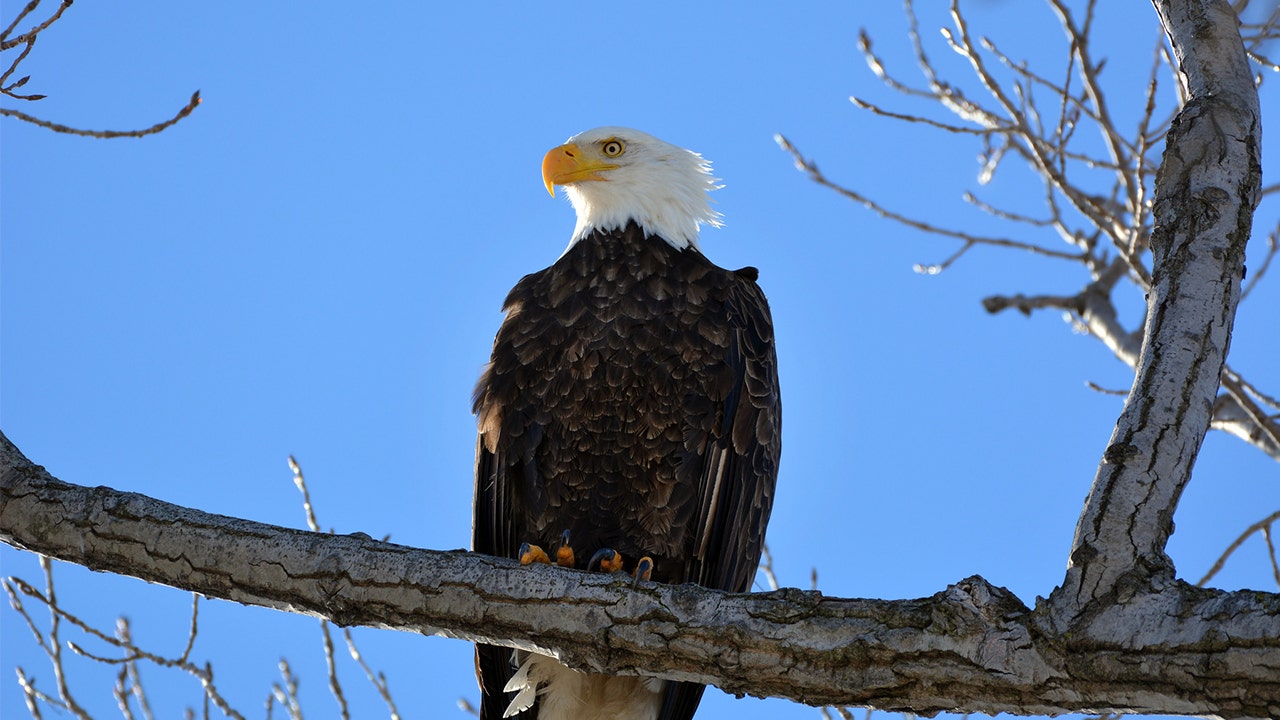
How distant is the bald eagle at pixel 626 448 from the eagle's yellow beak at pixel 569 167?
0.78 metres

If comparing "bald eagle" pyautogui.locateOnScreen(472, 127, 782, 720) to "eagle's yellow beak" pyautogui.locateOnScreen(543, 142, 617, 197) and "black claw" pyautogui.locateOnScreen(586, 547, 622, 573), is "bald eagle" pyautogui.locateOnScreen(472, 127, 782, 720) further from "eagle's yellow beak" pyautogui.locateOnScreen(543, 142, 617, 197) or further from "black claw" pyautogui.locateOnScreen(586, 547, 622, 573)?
"eagle's yellow beak" pyautogui.locateOnScreen(543, 142, 617, 197)

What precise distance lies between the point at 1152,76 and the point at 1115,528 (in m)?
2.90

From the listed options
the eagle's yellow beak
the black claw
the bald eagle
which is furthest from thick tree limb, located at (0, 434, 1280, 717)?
the eagle's yellow beak

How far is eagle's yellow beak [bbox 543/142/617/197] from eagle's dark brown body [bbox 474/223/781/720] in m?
0.83

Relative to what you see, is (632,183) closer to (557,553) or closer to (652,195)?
(652,195)

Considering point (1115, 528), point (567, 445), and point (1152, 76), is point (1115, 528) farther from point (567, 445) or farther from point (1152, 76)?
point (1152, 76)

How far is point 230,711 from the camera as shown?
3.96 metres

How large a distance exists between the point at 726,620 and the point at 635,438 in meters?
1.32

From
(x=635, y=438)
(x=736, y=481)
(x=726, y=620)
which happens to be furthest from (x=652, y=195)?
(x=726, y=620)

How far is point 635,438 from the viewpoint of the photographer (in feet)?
13.0

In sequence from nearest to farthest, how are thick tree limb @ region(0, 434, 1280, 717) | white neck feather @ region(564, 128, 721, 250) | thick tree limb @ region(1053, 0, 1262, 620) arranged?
thick tree limb @ region(0, 434, 1280, 717), thick tree limb @ region(1053, 0, 1262, 620), white neck feather @ region(564, 128, 721, 250)

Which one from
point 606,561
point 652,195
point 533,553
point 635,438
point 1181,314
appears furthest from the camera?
point 652,195

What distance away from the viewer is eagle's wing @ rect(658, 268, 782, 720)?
3967 mm

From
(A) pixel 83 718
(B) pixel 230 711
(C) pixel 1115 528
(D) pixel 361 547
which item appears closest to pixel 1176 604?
(C) pixel 1115 528
